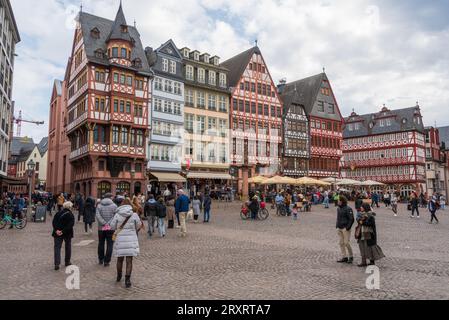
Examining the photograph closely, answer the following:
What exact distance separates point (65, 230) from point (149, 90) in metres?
34.6

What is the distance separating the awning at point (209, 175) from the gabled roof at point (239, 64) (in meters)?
11.9

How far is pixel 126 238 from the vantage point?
8070mm

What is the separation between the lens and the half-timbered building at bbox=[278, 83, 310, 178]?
2207 inches

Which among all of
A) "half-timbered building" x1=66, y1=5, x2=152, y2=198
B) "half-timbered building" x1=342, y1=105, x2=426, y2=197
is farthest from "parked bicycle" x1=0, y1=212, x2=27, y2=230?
"half-timbered building" x1=342, y1=105, x2=426, y2=197

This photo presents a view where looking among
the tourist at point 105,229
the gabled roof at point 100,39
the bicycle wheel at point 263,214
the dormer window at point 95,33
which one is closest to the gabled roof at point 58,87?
the gabled roof at point 100,39

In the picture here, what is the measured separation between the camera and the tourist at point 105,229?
33.4ft

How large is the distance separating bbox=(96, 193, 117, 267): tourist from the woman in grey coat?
6.05ft

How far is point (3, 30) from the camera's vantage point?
33656 mm

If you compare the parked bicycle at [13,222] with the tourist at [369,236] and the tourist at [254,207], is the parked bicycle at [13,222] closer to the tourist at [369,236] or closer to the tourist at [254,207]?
the tourist at [254,207]

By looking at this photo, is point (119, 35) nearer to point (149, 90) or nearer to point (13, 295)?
point (149, 90)

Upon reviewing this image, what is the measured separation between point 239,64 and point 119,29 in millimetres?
Result: 19542

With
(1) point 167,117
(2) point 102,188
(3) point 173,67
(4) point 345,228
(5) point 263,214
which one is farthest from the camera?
(3) point 173,67

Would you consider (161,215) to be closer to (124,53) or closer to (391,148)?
(124,53)

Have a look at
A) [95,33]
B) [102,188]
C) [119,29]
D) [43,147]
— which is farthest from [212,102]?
Answer: [43,147]
